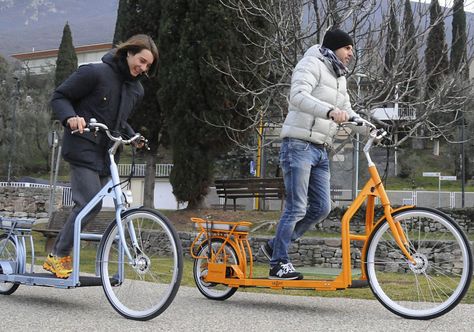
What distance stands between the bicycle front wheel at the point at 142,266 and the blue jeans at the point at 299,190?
93 centimetres

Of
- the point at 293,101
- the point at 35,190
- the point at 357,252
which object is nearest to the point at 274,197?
the point at 357,252

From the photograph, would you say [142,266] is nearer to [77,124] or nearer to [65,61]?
[77,124]

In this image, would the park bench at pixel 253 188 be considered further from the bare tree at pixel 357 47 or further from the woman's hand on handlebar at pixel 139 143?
the woman's hand on handlebar at pixel 139 143

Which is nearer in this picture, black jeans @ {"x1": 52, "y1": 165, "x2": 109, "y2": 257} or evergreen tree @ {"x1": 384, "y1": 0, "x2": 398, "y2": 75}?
black jeans @ {"x1": 52, "y1": 165, "x2": 109, "y2": 257}

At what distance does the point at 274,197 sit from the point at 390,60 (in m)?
4.38

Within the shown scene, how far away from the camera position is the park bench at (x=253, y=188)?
16.0m

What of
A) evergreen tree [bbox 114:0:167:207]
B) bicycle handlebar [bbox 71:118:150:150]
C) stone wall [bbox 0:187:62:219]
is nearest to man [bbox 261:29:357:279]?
bicycle handlebar [bbox 71:118:150:150]

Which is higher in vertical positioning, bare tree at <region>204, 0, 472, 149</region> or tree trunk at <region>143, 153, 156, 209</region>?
bare tree at <region>204, 0, 472, 149</region>

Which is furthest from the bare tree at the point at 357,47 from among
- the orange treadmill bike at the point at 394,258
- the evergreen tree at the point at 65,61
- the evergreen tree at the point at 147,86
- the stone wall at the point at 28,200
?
the evergreen tree at the point at 65,61

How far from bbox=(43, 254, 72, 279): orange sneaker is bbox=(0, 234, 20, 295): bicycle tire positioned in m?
0.54

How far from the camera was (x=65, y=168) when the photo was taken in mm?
46094

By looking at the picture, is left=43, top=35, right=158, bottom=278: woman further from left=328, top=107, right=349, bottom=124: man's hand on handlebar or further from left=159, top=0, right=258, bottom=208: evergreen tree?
left=159, top=0, right=258, bottom=208: evergreen tree

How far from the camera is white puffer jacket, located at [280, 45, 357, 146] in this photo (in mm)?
4681

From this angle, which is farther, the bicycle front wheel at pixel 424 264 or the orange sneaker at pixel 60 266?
the orange sneaker at pixel 60 266
